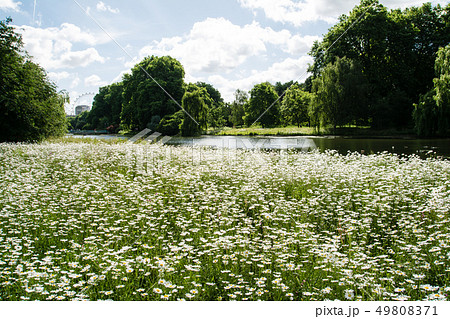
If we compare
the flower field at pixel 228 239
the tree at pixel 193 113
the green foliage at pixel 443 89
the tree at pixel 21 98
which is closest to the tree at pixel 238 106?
the tree at pixel 193 113

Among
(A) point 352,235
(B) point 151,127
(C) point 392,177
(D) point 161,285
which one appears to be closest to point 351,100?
(B) point 151,127

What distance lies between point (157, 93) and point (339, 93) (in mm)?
31203

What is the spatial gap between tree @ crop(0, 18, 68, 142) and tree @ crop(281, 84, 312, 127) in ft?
153

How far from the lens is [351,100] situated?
3991 centimetres

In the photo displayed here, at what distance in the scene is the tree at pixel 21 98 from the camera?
17016 millimetres

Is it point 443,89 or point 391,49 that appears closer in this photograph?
point 443,89

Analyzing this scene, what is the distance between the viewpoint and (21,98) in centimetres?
1753

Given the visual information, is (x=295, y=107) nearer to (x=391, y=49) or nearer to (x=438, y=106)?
(x=391, y=49)

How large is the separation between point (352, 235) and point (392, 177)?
3.60 m

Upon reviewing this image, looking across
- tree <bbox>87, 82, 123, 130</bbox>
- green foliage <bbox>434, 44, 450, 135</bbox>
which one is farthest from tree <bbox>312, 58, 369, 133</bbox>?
tree <bbox>87, 82, 123, 130</bbox>

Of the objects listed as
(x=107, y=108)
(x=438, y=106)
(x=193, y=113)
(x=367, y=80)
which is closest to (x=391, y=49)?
(x=367, y=80)

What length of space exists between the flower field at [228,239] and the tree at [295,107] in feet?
168

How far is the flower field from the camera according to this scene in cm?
344

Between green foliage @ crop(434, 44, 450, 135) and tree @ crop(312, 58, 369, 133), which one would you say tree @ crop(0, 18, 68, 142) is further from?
green foliage @ crop(434, 44, 450, 135)
